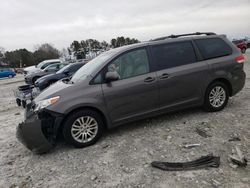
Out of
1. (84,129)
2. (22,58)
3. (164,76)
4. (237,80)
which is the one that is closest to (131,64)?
(164,76)

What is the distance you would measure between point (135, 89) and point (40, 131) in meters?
1.84

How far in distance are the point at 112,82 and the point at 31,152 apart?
1953 mm

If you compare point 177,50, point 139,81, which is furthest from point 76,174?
point 177,50

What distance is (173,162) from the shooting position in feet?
11.5

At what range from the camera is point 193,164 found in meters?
3.38

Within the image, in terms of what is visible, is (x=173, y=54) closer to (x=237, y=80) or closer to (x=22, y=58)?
(x=237, y=80)

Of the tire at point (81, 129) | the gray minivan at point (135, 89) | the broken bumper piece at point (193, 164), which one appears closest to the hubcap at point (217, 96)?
the gray minivan at point (135, 89)

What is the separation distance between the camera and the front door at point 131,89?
444cm

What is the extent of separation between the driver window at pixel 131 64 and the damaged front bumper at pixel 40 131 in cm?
137

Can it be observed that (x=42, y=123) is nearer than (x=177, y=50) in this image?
Yes

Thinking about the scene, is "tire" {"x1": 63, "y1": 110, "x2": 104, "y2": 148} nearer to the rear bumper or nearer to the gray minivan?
the gray minivan

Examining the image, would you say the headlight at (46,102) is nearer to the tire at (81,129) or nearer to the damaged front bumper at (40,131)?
the damaged front bumper at (40,131)

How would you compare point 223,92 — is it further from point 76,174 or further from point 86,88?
point 76,174

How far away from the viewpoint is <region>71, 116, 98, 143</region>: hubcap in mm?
4242
